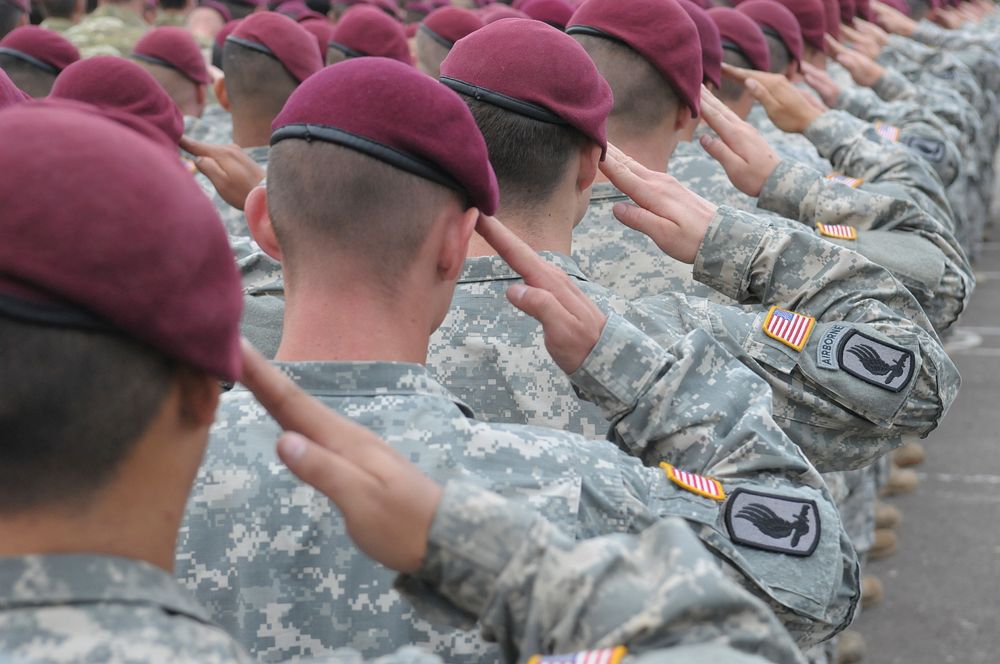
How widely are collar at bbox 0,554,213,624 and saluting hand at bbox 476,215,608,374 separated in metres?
0.81

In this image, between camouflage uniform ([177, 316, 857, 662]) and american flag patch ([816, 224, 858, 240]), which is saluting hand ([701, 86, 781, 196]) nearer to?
american flag patch ([816, 224, 858, 240])

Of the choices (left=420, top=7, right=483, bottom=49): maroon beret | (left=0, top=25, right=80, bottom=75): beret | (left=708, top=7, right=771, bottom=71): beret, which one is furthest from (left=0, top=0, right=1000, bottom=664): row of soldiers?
(left=420, top=7, right=483, bottom=49): maroon beret

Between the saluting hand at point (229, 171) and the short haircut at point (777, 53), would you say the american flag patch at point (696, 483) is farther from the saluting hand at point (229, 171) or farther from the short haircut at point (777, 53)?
the short haircut at point (777, 53)

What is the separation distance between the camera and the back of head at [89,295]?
122cm

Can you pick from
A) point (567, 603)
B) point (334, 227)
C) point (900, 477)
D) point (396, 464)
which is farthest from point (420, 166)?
point (900, 477)

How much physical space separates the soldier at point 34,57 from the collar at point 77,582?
11.6 ft

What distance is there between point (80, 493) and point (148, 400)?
112mm

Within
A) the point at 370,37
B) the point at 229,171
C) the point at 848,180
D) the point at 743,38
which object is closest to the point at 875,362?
the point at 848,180

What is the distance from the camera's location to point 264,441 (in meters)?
1.76

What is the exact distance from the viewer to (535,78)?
2.50 meters

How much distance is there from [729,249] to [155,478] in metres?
1.65

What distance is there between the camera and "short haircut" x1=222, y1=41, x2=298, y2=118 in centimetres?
456

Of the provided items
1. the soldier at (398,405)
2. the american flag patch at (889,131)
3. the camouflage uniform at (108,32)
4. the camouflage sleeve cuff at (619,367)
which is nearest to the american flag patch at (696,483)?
the soldier at (398,405)

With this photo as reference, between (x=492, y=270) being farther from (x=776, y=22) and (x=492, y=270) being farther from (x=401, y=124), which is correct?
(x=776, y=22)
